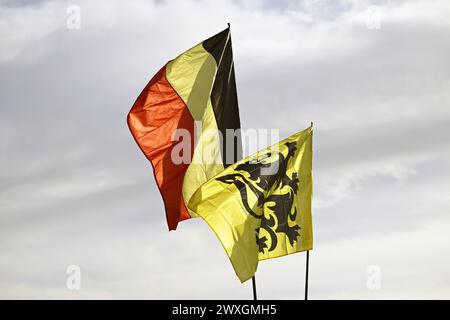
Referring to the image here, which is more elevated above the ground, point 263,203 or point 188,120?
point 188,120

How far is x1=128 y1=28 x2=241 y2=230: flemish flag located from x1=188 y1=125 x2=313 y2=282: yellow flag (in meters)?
2.68

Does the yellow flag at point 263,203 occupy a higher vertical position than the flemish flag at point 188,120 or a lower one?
lower

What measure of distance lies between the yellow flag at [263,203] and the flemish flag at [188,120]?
105 inches

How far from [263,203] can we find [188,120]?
490 centimetres

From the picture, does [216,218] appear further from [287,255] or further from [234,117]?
[234,117]

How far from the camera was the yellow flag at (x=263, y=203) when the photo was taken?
22.8m

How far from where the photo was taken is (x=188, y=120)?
89.4 feet

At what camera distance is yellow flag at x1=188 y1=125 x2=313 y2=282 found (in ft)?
74.8

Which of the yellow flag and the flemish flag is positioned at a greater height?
the flemish flag

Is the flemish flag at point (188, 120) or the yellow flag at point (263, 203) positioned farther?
the flemish flag at point (188, 120)
